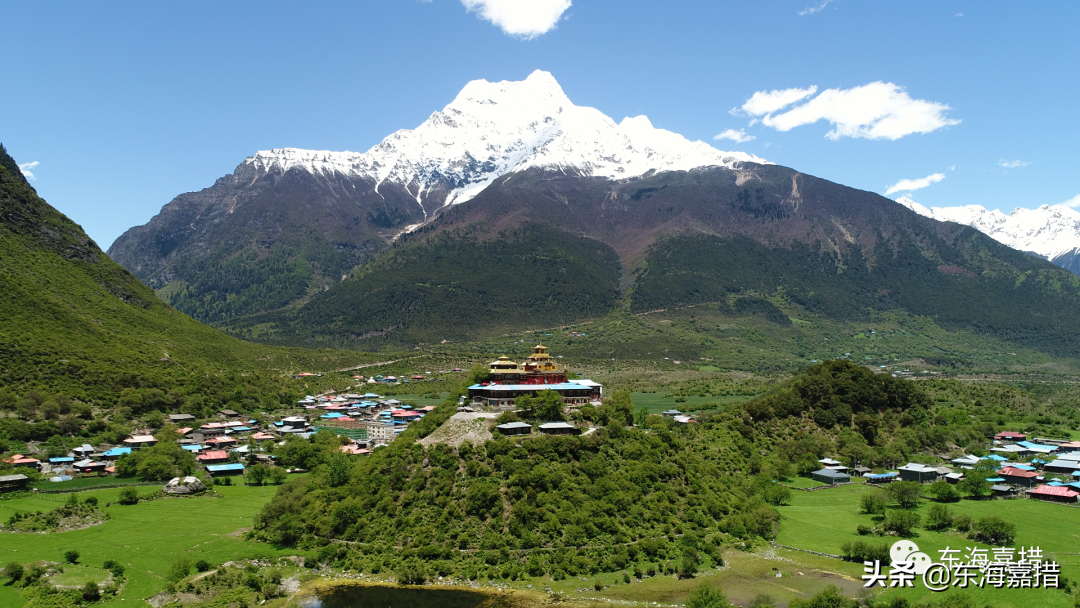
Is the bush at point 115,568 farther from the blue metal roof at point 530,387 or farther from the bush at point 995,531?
the bush at point 995,531

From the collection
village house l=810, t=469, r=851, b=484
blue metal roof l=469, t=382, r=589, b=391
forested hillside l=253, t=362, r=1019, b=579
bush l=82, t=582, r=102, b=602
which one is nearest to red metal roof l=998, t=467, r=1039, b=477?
village house l=810, t=469, r=851, b=484

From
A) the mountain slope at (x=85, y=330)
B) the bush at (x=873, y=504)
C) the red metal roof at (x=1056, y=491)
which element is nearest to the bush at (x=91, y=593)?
the bush at (x=873, y=504)

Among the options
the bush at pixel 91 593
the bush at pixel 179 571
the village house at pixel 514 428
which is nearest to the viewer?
the bush at pixel 91 593

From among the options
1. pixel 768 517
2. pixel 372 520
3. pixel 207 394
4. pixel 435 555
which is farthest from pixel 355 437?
pixel 768 517

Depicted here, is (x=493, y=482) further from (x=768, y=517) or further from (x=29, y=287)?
(x=29, y=287)

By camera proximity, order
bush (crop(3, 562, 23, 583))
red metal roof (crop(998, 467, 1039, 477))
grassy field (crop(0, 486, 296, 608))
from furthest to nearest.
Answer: red metal roof (crop(998, 467, 1039, 477))
grassy field (crop(0, 486, 296, 608))
bush (crop(3, 562, 23, 583))

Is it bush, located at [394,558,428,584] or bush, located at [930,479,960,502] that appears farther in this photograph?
bush, located at [930,479,960,502]

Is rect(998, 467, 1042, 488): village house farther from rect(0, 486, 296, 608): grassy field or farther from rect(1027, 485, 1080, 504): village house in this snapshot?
rect(0, 486, 296, 608): grassy field
